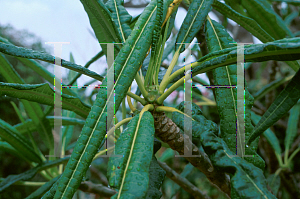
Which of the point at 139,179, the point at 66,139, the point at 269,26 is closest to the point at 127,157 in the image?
the point at 139,179

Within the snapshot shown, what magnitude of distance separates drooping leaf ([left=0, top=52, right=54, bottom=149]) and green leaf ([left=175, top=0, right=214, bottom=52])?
506 millimetres

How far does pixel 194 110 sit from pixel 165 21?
0.67 feet

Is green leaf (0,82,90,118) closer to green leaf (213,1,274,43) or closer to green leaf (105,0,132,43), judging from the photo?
green leaf (105,0,132,43)

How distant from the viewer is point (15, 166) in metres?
3.07

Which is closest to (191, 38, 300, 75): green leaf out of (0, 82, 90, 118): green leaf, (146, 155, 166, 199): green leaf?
(146, 155, 166, 199): green leaf

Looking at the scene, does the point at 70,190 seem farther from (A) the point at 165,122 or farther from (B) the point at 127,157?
(A) the point at 165,122

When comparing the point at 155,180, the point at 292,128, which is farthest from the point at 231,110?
the point at 292,128

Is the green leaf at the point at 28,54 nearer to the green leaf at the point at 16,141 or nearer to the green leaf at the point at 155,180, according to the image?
the green leaf at the point at 155,180

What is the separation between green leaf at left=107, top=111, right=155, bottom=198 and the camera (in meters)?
0.27

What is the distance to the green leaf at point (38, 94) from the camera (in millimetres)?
456

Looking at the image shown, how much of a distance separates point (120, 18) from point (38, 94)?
254 millimetres

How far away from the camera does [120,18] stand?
1.70ft

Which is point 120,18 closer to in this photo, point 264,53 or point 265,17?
point 264,53

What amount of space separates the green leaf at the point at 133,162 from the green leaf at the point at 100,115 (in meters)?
0.03
